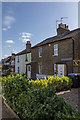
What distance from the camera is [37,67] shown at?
746 inches

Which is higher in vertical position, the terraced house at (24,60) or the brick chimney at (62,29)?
the brick chimney at (62,29)

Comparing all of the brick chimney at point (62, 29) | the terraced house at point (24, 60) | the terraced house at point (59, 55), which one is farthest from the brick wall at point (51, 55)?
the terraced house at point (24, 60)

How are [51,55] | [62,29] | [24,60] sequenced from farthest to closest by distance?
[24,60], [62,29], [51,55]

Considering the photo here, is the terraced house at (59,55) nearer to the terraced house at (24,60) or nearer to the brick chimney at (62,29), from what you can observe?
the brick chimney at (62,29)

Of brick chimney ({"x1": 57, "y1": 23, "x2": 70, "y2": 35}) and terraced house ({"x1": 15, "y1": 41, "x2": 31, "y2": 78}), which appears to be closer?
brick chimney ({"x1": 57, "y1": 23, "x2": 70, "y2": 35})

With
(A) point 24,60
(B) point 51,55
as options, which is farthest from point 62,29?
(A) point 24,60

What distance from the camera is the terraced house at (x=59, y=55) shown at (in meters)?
12.2

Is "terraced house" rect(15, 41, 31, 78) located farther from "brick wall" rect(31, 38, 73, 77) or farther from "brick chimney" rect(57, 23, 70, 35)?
"brick chimney" rect(57, 23, 70, 35)

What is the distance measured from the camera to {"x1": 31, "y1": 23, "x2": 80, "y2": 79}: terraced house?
12203mm

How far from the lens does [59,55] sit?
46.6 ft

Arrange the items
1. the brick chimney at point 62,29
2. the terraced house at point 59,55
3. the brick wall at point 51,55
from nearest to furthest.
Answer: the terraced house at point 59,55
the brick wall at point 51,55
the brick chimney at point 62,29

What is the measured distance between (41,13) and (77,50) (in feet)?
21.8

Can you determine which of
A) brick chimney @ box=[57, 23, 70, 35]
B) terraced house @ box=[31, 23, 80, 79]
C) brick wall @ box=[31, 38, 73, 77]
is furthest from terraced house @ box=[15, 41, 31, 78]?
brick chimney @ box=[57, 23, 70, 35]

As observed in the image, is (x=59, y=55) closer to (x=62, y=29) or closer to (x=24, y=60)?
(x=62, y=29)
